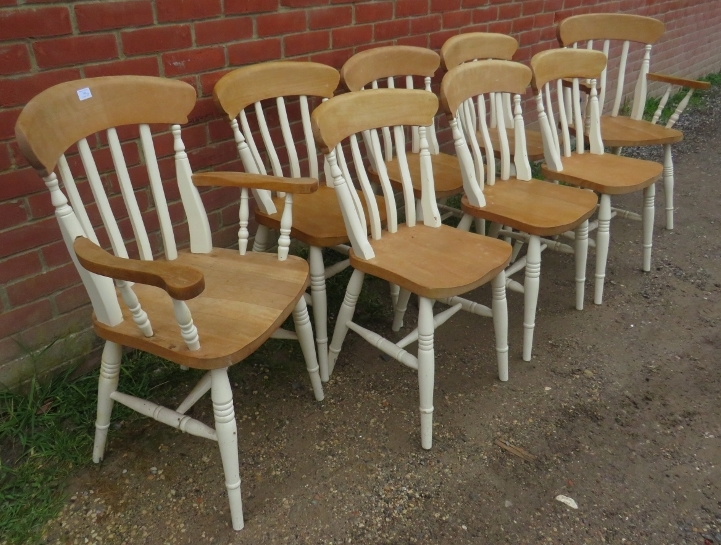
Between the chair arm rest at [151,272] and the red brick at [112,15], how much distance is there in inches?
31.8

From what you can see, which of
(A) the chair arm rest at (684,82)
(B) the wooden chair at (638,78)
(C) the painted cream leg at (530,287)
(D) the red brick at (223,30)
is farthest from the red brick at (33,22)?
(A) the chair arm rest at (684,82)

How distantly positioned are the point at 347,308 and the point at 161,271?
88 centimetres

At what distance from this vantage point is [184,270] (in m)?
1.22

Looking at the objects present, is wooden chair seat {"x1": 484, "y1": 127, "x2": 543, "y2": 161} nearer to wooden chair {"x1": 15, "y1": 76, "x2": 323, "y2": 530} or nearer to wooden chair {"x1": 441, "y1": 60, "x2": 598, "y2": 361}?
wooden chair {"x1": 441, "y1": 60, "x2": 598, "y2": 361}

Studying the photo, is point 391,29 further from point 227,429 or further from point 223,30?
point 227,429

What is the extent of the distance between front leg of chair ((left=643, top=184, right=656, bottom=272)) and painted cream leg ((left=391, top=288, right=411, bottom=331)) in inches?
47.3

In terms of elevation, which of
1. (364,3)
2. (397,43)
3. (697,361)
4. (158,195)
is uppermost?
(364,3)

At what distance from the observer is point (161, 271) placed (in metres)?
1.21

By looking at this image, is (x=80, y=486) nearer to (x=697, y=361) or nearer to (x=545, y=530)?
(x=545, y=530)

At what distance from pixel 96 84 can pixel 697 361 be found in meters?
2.24

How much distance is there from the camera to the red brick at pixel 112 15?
1687mm

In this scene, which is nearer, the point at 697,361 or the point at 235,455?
the point at 235,455

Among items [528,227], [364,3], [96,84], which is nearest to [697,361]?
[528,227]

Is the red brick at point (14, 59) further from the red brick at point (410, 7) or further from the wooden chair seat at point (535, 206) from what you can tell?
the red brick at point (410, 7)
